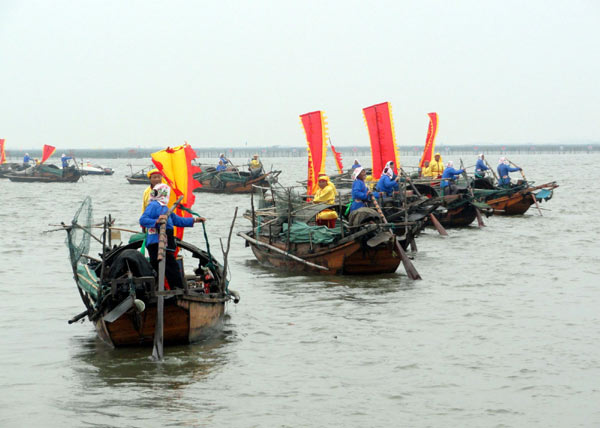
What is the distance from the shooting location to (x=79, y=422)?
8336 millimetres

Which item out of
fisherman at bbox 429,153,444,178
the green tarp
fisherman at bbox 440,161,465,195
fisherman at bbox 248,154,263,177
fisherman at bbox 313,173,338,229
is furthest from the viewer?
fisherman at bbox 248,154,263,177

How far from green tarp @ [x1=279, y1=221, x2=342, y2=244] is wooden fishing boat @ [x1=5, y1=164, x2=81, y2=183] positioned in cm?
3734

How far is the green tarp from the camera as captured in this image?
16183 mm

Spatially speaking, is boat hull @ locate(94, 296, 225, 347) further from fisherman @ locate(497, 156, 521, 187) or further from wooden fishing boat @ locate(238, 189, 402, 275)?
fisherman @ locate(497, 156, 521, 187)

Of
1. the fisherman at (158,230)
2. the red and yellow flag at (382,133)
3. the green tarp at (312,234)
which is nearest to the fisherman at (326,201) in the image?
the green tarp at (312,234)

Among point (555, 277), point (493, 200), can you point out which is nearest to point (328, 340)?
point (555, 277)

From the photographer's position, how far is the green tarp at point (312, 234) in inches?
637

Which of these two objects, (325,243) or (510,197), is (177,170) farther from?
(510,197)

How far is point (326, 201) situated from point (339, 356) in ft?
23.5

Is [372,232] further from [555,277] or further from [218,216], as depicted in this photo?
[218,216]

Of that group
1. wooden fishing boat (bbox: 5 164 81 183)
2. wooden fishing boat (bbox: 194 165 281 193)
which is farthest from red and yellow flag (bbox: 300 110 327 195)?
wooden fishing boat (bbox: 5 164 81 183)

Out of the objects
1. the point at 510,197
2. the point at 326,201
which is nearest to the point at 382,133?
the point at 326,201

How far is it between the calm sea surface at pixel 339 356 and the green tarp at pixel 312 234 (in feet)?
2.52

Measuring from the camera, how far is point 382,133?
836 inches
